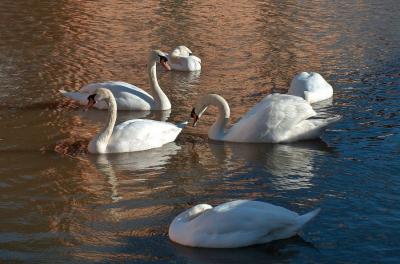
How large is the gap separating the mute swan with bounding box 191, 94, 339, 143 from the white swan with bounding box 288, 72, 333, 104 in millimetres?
1761

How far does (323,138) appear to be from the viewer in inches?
444

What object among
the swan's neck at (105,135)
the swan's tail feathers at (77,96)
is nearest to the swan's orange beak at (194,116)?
the swan's neck at (105,135)

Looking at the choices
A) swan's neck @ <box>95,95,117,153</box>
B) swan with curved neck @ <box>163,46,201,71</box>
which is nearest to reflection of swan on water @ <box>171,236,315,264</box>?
swan's neck @ <box>95,95,117,153</box>

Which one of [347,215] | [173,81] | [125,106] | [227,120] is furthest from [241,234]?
[173,81]

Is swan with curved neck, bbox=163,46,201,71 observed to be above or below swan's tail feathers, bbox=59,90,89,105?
above

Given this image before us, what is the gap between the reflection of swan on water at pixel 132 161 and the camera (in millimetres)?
9984

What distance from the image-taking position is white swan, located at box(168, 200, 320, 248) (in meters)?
7.36

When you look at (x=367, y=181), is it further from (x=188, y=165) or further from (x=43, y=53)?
(x=43, y=53)

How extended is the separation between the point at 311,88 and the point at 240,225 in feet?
19.8

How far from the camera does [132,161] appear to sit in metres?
10.4

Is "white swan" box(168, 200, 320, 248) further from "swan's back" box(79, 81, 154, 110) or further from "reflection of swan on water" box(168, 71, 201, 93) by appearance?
"reflection of swan on water" box(168, 71, 201, 93)

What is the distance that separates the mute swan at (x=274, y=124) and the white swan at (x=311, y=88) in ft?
5.78

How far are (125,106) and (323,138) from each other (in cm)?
309

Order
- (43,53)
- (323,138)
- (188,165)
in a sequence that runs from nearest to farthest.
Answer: (188,165) → (323,138) → (43,53)
